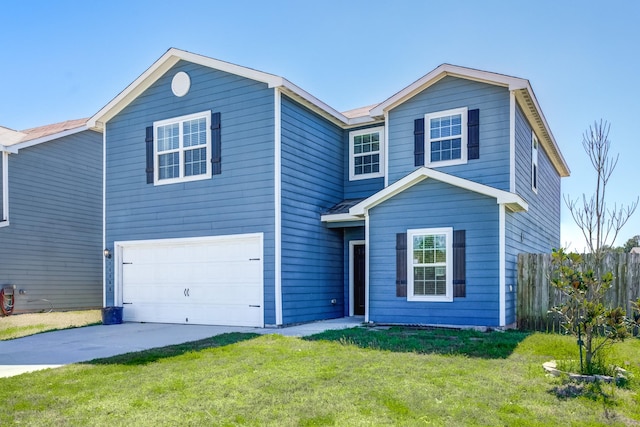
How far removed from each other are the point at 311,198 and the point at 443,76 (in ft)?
13.3

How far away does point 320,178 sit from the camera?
12.9 metres

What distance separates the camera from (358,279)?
44.3ft

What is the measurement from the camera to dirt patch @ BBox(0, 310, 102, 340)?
11.5 meters

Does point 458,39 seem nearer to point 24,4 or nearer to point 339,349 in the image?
point 339,349

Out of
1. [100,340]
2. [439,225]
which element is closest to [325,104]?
[439,225]

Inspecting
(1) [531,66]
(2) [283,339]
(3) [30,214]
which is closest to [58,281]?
(3) [30,214]

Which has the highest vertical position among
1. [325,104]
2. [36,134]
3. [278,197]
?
[325,104]

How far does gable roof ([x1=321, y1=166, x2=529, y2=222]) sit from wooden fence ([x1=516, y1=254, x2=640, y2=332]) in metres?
1.20

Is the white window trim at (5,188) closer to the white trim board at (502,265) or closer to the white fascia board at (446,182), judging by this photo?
the white fascia board at (446,182)

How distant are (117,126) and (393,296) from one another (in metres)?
8.21

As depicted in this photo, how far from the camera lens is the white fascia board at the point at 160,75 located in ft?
37.6

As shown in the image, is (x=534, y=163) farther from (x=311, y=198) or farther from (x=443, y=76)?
(x=311, y=198)

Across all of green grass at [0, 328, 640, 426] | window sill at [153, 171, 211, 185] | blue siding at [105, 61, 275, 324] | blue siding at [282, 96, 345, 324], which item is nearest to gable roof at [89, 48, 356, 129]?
blue siding at [105, 61, 275, 324]

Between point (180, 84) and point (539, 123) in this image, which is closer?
point (180, 84)
